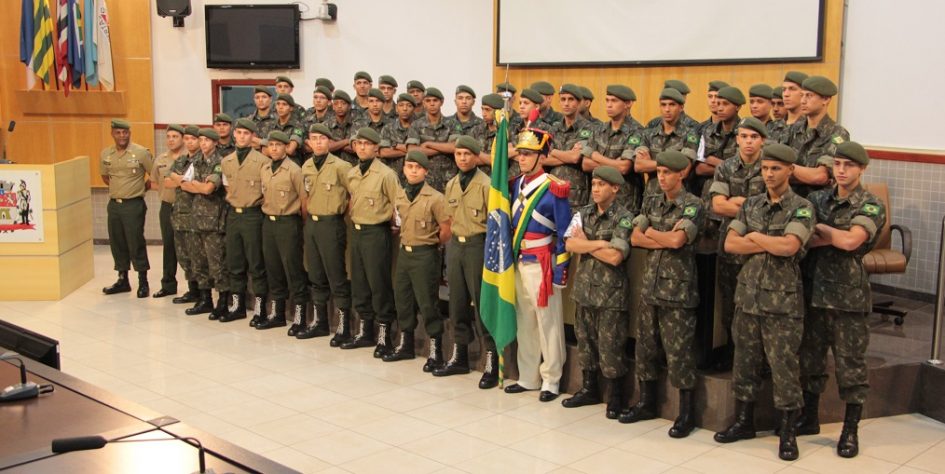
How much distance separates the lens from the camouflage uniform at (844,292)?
5.19 meters

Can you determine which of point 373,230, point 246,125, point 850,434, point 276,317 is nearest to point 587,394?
point 850,434

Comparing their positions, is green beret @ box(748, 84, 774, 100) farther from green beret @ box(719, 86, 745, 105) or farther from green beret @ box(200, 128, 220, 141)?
green beret @ box(200, 128, 220, 141)

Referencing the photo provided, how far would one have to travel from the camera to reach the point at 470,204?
6641mm

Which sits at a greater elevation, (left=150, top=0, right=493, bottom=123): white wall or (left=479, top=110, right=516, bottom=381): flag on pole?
(left=150, top=0, right=493, bottom=123): white wall

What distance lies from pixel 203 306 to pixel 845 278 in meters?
5.71

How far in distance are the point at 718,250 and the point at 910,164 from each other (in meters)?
2.79

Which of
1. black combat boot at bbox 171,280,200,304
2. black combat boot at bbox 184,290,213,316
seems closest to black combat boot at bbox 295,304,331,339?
black combat boot at bbox 184,290,213,316

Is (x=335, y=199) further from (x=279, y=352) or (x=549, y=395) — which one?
(x=549, y=395)

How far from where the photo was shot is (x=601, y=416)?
5996 mm

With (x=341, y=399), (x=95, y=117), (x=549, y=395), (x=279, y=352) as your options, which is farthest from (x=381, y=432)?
(x=95, y=117)

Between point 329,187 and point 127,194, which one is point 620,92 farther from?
point 127,194

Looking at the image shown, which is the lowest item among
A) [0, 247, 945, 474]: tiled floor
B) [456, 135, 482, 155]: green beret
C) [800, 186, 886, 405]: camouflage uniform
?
[0, 247, 945, 474]: tiled floor

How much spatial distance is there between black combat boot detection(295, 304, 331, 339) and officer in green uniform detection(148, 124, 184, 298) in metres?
2.10

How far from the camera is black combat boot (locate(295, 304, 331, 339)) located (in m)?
7.90
